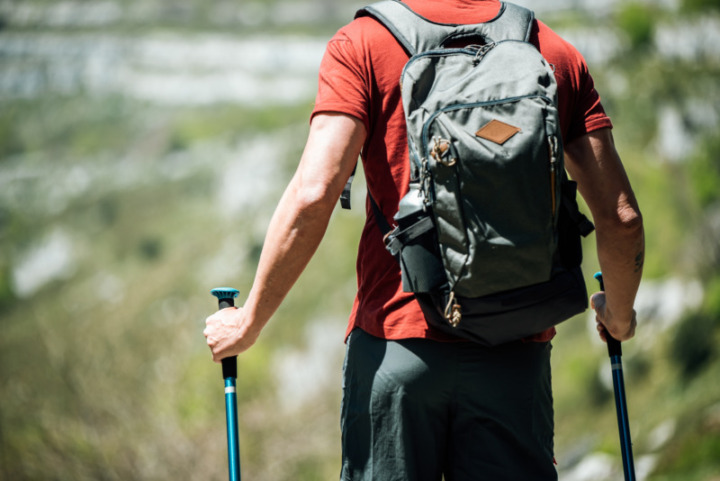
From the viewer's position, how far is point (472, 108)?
1263mm

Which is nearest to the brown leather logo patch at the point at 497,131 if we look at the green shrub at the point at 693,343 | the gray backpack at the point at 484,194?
the gray backpack at the point at 484,194

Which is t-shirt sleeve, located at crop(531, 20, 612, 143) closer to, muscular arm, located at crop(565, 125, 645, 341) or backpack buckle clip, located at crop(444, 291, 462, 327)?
muscular arm, located at crop(565, 125, 645, 341)

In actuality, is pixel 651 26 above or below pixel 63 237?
above

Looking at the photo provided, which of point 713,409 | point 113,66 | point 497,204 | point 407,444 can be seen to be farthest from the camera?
point 113,66

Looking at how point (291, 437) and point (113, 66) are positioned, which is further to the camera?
point (113, 66)

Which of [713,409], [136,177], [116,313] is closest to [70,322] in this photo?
[116,313]

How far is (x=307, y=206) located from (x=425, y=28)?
1.22 ft

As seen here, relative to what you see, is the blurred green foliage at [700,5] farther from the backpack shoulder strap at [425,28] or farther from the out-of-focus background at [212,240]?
the backpack shoulder strap at [425,28]

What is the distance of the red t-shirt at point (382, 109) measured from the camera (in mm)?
1348

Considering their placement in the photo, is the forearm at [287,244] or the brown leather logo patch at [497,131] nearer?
the brown leather logo patch at [497,131]

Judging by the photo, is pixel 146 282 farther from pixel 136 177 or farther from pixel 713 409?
pixel 713 409

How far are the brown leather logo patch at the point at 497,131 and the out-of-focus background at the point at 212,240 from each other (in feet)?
15.6

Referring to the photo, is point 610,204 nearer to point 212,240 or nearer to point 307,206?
point 307,206

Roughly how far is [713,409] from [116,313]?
20.3 feet
